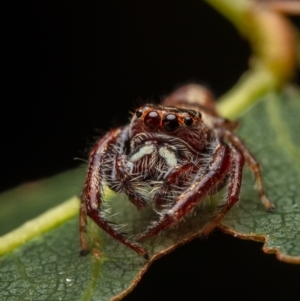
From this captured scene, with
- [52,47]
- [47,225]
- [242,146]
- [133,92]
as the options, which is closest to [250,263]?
[242,146]

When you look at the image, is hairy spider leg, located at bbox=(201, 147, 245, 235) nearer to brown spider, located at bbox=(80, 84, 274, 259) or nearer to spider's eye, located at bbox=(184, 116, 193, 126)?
brown spider, located at bbox=(80, 84, 274, 259)

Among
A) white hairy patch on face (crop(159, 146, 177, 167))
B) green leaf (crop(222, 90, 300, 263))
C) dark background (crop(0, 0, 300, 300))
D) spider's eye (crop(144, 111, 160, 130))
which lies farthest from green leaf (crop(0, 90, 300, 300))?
dark background (crop(0, 0, 300, 300))

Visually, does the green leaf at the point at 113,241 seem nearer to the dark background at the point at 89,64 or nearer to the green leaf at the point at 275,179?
the green leaf at the point at 275,179

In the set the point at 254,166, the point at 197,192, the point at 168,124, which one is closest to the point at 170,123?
the point at 168,124

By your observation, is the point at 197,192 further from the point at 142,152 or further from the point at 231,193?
the point at 142,152

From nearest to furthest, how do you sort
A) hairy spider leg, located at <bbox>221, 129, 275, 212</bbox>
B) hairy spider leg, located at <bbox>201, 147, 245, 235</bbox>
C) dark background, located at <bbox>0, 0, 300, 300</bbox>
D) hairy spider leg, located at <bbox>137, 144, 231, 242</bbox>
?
hairy spider leg, located at <bbox>137, 144, 231, 242</bbox>, hairy spider leg, located at <bbox>201, 147, 245, 235</bbox>, hairy spider leg, located at <bbox>221, 129, 275, 212</bbox>, dark background, located at <bbox>0, 0, 300, 300</bbox>
